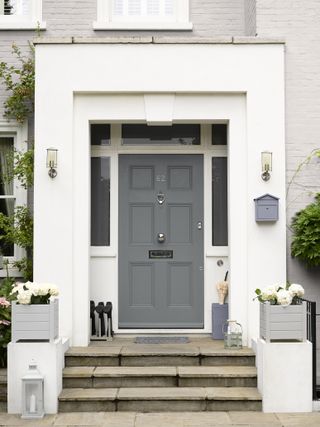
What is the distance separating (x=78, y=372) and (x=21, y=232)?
2188 mm

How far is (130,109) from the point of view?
29.9 feet

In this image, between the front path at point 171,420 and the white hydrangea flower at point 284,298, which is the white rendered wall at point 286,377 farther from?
the white hydrangea flower at point 284,298

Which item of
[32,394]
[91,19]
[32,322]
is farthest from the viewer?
[91,19]

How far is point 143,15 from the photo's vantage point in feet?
33.6

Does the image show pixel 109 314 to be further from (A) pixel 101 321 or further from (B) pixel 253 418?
(B) pixel 253 418

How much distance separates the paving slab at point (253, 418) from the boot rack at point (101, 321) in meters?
2.20

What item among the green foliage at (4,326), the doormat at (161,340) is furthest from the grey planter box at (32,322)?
the doormat at (161,340)

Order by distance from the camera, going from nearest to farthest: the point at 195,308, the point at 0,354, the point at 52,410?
the point at 52,410, the point at 0,354, the point at 195,308

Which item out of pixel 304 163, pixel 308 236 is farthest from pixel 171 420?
pixel 304 163

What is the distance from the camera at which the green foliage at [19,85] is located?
980 cm

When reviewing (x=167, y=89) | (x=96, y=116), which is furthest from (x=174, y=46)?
(x=96, y=116)

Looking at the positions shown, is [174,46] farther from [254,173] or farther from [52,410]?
[52,410]

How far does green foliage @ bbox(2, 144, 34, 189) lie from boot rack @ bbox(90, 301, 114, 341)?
175cm

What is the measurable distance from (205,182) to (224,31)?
2.07 m
